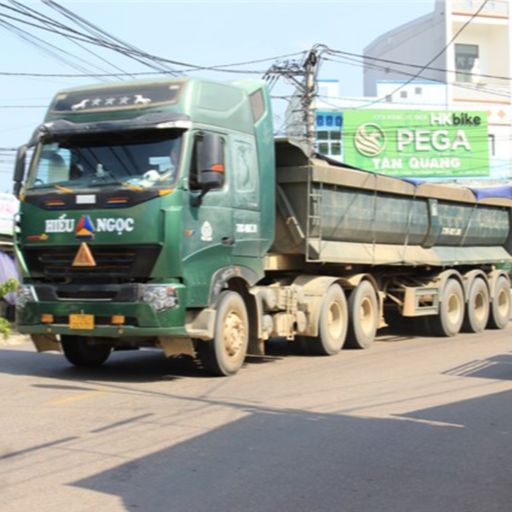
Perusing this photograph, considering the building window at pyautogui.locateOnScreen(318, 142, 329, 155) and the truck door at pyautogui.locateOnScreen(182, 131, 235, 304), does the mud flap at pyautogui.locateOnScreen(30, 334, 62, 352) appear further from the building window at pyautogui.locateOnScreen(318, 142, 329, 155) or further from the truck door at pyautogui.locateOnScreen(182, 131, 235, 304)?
the building window at pyautogui.locateOnScreen(318, 142, 329, 155)

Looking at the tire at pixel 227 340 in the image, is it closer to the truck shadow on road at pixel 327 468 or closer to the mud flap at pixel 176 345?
the mud flap at pixel 176 345

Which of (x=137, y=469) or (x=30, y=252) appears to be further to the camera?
(x=30, y=252)

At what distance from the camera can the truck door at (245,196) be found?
10.1 meters

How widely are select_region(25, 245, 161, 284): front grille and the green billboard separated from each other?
28646 millimetres

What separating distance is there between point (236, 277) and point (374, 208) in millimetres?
4096

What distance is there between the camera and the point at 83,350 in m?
11.0

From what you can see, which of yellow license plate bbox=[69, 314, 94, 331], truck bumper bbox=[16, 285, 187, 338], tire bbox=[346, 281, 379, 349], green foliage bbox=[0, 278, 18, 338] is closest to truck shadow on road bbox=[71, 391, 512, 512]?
truck bumper bbox=[16, 285, 187, 338]

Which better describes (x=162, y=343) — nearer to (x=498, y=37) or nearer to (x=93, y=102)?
(x=93, y=102)

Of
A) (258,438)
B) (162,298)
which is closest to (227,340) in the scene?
(162,298)

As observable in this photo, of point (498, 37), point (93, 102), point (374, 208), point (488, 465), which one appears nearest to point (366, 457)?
point (488, 465)

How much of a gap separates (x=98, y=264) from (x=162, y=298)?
902mm

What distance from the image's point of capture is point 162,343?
9.60m

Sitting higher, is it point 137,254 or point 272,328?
point 137,254

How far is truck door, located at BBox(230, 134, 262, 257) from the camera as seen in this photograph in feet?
33.3
